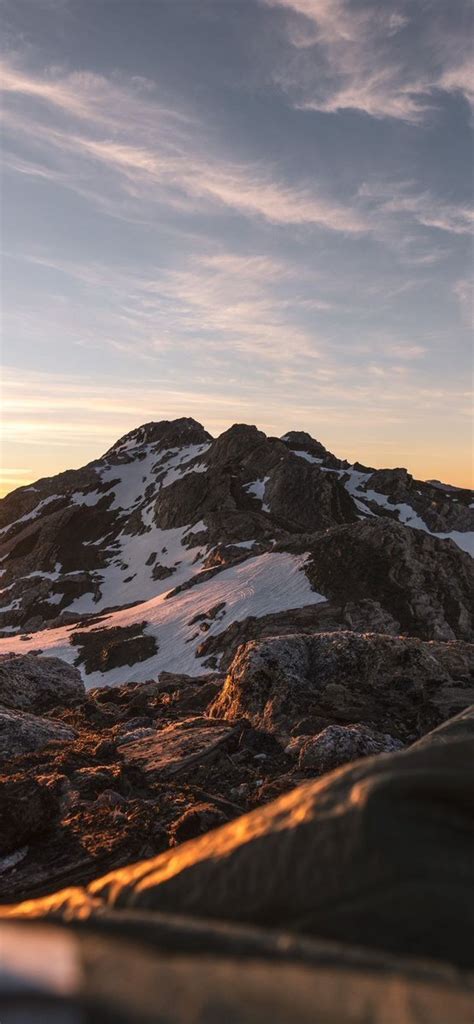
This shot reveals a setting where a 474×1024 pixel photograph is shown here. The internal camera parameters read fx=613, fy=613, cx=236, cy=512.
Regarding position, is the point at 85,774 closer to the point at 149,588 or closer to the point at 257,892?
the point at 257,892

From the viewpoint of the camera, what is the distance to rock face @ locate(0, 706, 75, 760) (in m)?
13.0

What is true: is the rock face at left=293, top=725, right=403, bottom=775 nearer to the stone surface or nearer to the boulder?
the stone surface

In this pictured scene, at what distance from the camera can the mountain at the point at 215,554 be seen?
5284 cm

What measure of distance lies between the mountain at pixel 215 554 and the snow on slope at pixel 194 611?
212 mm

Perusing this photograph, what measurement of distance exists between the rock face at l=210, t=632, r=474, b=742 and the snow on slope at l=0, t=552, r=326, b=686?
94.2 ft

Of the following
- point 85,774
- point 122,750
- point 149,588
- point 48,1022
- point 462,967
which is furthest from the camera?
point 149,588

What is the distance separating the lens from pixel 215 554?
79125 millimetres

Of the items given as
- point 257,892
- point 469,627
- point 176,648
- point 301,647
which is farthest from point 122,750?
point 469,627

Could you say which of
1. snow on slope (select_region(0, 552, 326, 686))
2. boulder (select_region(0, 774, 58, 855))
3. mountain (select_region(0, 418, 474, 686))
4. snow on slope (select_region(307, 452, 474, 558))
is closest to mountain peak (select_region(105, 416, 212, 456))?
mountain (select_region(0, 418, 474, 686))

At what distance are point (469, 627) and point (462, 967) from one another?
2255 inches

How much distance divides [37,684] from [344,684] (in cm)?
1059

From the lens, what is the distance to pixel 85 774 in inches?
432

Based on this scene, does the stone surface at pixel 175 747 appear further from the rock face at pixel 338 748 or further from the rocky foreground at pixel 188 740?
the rock face at pixel 338 748

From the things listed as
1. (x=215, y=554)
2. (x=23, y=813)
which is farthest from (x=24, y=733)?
(x=215, y=554)
